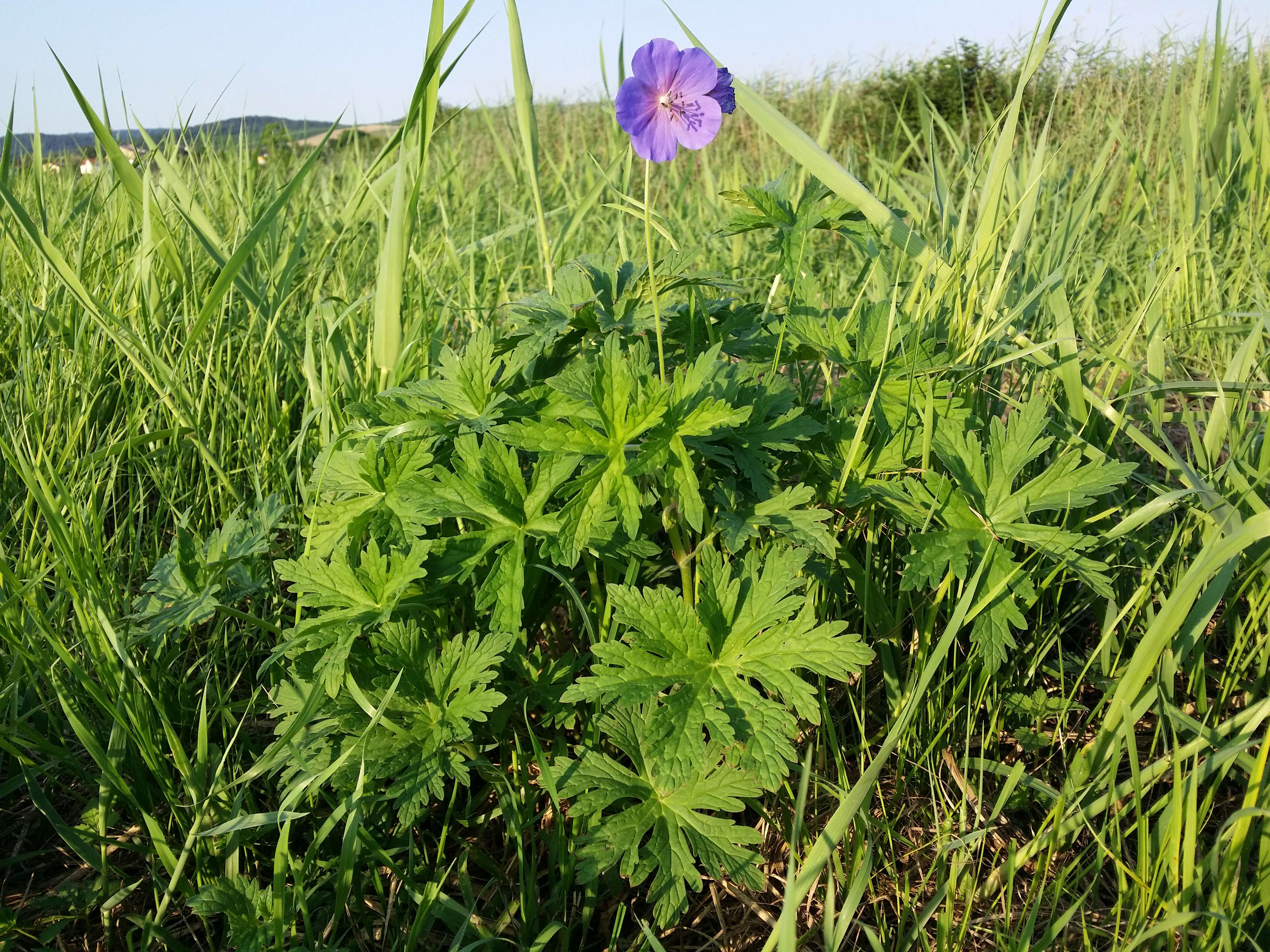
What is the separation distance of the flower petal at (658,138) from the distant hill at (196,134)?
142 cm

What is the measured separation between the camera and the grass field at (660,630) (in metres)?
1.13

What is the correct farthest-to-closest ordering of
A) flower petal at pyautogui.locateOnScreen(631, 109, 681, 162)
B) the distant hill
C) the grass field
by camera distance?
the distant hill → flower petal at pyautogui.locateOnScreen(631, 109, 681, 162) → the grass field

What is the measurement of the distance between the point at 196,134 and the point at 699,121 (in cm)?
271

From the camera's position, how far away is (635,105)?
122 cm

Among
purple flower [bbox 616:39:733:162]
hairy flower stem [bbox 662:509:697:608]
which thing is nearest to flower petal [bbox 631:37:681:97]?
purple flower [bbox 616:39:733:162]

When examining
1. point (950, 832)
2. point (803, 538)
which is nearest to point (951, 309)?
point (803, 538)

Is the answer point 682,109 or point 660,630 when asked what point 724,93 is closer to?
point 682,109

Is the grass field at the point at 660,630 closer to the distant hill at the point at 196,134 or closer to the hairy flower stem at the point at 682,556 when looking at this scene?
the hairy flower stem at the point at 682,556

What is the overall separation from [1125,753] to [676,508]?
0.80 m

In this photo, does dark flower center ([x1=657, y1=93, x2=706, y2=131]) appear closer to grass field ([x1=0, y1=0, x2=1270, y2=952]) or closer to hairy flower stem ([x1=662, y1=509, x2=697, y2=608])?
grass field ([x1=0, y1=0, x2=1270, y2=952])

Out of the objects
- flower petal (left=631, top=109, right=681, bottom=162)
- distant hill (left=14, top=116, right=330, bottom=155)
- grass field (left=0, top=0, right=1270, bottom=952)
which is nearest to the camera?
grass field (left=0, top=0, right=1270, bottom=952)

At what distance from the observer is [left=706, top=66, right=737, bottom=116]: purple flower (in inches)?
49.7

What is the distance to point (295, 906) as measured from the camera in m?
1.14

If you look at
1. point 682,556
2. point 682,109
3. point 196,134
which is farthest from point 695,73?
point 196,134
